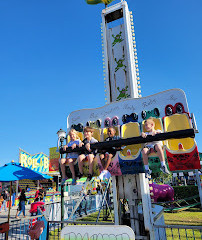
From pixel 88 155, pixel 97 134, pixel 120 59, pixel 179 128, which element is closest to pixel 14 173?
pixel 88 155

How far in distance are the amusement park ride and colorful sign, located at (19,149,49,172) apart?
15.7m

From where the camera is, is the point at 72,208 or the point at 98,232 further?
the point at 72,208

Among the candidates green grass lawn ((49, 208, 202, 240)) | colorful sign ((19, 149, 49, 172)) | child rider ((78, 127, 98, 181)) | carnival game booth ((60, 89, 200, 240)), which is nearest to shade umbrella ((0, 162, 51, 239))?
carnival game booth ((60, 89, 200, 240))

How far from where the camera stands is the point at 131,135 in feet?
15.3

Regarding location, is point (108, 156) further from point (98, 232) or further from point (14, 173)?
point (14, 173)

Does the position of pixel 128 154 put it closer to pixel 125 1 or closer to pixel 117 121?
pixel 117 121

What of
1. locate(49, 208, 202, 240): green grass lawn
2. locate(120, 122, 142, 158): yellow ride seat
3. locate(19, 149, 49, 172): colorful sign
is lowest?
locate(49, 208, 202, 240): green grass lawn

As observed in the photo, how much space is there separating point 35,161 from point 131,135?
19055 mm

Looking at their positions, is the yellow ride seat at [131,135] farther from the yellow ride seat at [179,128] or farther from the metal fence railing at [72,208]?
the metal fence railing at [72,208]

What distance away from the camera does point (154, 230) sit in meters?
5.27

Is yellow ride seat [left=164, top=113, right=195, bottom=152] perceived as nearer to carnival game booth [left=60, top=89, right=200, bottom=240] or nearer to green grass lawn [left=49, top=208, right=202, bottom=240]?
carnival game booth [left=60, top=89, right=200, bottom=240]

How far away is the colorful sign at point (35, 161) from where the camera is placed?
2003 cm

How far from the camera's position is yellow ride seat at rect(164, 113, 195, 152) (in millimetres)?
3992

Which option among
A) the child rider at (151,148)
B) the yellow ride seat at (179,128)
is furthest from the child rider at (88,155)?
the yellow ride seat at (179,128)
